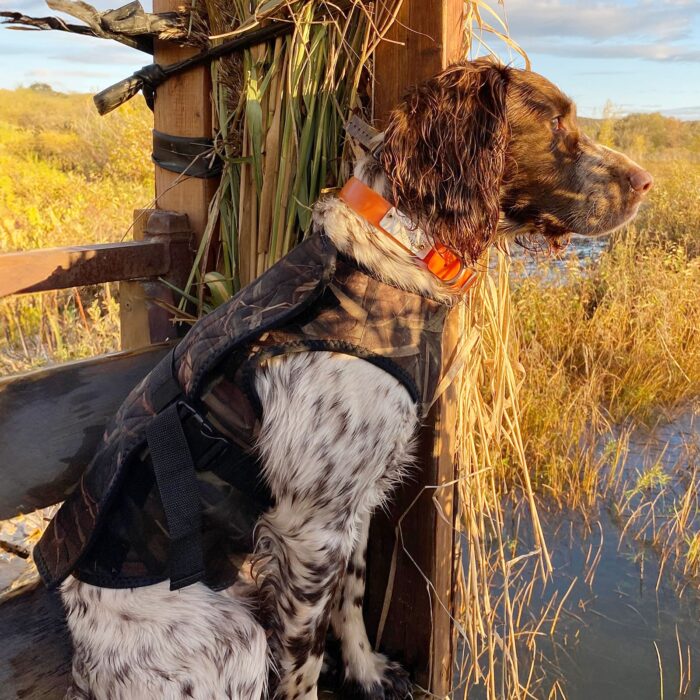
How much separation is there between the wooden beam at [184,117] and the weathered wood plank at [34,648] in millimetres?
1193

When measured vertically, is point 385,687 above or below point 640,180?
below

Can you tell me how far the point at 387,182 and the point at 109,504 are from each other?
102 centimetres

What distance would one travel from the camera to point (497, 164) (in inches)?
73.9

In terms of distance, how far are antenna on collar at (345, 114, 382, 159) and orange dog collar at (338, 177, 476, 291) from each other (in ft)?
0.50

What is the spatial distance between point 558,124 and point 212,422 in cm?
123

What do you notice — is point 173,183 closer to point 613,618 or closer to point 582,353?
point 613,618

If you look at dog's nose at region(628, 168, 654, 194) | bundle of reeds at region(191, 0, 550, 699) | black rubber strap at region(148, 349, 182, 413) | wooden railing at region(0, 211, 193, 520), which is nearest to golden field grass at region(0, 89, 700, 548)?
bundle of reeds at region(191, 0, 550, 699)

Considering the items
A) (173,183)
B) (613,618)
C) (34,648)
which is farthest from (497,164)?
(613,618)

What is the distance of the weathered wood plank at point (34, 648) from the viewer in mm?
1843

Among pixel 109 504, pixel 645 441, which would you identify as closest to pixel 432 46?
pixel 109 504

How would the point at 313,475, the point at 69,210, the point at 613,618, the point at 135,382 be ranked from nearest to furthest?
the point at 313,475, the point at 135,382, the point at 613,618, the point at 69,210

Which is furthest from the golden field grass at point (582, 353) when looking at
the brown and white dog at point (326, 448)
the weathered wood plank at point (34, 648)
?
the weathered wood plank at point (34, 648)

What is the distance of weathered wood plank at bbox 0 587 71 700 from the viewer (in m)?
1.84

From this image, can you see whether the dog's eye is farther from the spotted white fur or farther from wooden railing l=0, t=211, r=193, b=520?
wooden railing l=0, t=211, r=193, b=520
